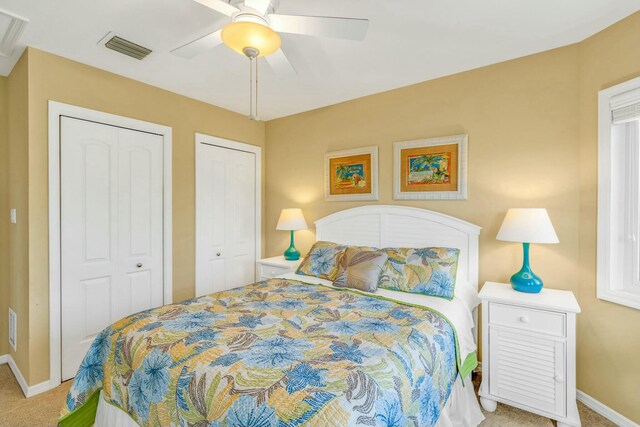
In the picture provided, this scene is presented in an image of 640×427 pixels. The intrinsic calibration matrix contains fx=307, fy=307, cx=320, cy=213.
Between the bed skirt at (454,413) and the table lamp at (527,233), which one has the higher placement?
Result: the table lamp at (527,233)

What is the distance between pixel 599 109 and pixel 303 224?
102 inches

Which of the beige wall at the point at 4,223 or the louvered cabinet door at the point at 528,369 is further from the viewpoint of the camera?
the beige wall at the point at 4,223

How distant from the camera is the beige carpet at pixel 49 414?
1.93m

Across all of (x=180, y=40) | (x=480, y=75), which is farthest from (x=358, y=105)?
(x=180, y=40)


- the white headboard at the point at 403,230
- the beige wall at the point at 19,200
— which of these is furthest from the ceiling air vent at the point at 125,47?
the white headboard at the point at 403,230

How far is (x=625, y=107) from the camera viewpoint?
188 centimetres

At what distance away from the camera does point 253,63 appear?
8.25 feet

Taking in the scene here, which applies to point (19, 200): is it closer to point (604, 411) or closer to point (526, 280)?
point (526, 280)

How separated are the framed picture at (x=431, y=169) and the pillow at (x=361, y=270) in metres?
0.78

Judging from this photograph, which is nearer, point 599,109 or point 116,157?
point 599,109

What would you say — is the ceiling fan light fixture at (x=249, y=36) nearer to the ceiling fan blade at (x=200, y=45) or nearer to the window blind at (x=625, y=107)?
the ceiling fan blade at (x=200, y=45)

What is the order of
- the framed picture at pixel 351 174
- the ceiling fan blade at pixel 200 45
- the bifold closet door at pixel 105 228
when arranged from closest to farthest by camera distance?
the ceiling fan blade at pixel 200 45
the bifold closet door at pixel 105 228
the framed picture at pixel 351 174

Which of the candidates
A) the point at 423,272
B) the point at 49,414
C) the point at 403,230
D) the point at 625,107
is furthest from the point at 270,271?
the point at 625,107

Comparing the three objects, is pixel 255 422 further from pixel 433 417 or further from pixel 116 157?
pixel 116 157
